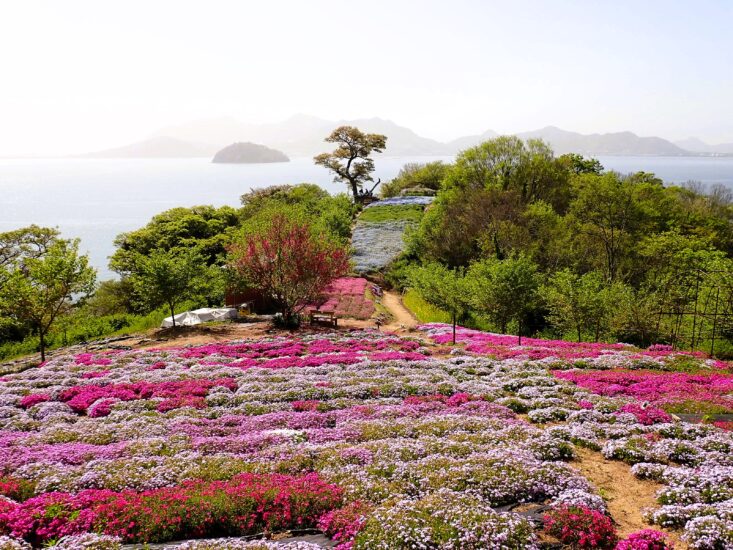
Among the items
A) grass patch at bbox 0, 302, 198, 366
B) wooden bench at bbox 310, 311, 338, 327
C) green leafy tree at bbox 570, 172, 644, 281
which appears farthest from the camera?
green leafy tree at bbox 570, 172, 644, 281

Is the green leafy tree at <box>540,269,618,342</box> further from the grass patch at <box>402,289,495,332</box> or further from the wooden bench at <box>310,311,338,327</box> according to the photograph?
the wooden bench at <box>310,311,338,327</box>

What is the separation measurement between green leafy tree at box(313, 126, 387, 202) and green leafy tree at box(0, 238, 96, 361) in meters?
65.9

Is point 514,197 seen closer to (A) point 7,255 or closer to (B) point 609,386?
(B) point 609,386

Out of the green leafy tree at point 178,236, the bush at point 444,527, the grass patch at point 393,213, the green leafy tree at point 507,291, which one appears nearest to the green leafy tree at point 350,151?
the grass patch at point 393,213

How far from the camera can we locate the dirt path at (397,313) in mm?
39969

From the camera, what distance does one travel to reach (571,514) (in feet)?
30.9

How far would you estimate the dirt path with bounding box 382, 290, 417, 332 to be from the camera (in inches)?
1574

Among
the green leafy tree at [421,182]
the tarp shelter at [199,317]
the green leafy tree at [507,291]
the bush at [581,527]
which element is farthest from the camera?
the green leafy tree at [421,182]

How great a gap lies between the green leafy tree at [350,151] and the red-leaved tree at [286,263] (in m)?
57.2

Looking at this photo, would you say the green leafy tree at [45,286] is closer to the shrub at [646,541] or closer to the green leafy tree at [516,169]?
the shrub at [646,541]

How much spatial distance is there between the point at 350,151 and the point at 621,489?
8818cm

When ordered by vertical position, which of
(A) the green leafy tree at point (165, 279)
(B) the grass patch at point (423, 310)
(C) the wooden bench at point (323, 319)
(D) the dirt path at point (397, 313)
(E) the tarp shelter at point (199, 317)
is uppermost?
(A) the green leafy tree at point (165, 279)

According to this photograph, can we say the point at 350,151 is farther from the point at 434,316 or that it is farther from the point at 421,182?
the point at 434,316

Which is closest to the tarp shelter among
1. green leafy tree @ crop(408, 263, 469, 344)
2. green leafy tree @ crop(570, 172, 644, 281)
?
green leafy tree @ crop(408, 263, 469, 344)
